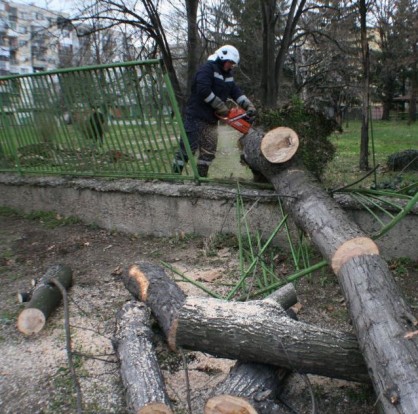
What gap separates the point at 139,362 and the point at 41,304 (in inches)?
51.3

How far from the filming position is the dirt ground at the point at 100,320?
278 centimetres

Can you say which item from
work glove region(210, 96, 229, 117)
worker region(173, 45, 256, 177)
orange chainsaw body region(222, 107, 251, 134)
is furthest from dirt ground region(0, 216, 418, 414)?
work glove region(210, 96, 229, 117)

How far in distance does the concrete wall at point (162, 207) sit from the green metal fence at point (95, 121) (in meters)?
0.21

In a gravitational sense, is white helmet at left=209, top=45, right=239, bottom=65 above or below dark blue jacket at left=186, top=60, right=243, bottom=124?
above

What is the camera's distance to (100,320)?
12.3 feet

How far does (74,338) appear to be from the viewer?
3494mm

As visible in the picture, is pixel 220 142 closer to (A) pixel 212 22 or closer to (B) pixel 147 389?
(B) pixel 147 389

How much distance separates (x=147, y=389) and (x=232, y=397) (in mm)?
489

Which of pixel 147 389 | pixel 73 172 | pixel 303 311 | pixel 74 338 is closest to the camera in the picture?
pixel 147 389

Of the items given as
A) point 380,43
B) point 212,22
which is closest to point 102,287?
point 212,22

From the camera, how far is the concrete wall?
4.45 metres

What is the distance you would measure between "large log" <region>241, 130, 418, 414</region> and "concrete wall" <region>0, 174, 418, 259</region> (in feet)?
1.71

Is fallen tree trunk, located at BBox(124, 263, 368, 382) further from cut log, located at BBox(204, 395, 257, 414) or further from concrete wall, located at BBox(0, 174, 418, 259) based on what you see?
concrete wall, located at BBox(0, 174, 418, 259)

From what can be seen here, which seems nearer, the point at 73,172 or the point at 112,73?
the point at 112,73
